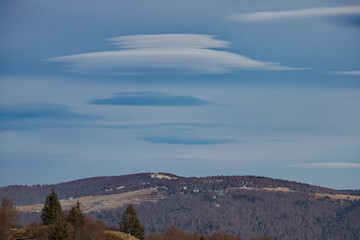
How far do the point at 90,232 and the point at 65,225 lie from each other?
2040cm

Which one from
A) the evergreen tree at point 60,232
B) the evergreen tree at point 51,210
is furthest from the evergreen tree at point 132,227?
the evergreen tree at point 60,232

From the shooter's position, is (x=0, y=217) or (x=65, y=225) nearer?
(x=65, y=225)

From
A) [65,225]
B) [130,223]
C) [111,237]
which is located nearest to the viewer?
[65,225]

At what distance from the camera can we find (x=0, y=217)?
138 m

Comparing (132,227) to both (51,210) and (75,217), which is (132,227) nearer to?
(51,210)

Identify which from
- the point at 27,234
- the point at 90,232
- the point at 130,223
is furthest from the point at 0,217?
the point at 130,223

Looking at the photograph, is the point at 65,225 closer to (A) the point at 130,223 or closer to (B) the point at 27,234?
(B) the point at 27,234

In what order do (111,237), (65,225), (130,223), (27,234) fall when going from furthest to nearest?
1. (130,223)
2. (111,237)
3. (27,234)
4. (65,225)

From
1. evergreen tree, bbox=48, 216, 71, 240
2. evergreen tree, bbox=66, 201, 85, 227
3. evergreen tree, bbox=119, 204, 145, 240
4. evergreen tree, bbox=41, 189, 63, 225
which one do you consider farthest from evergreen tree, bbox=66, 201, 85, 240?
evergreen tree, bbox=119, 204, 145, 240

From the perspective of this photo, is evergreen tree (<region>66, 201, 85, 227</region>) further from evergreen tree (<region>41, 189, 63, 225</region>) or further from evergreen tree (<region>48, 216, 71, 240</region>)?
evergreen tree (<region>48, 216, 71, 240</region>)

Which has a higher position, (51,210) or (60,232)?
(51,210)

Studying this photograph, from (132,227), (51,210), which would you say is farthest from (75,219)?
(132,227)

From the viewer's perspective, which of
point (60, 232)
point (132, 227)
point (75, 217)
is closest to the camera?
point (60, 232)

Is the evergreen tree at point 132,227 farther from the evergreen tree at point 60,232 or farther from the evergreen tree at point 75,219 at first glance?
the evergreen tree at point 60,232
